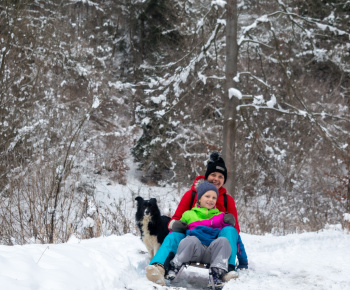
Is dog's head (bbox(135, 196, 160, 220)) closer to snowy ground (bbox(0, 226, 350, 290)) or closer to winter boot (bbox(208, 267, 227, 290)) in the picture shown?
snowy ground (bbox(0, 226, 350, 290))

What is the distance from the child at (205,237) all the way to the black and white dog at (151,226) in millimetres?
304

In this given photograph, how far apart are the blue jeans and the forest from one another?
464cm

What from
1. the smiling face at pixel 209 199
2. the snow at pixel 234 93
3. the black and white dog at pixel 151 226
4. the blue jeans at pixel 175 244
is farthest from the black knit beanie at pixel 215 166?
the snow at pixel 234 93

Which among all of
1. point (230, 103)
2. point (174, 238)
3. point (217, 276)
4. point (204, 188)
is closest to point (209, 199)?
point (204, 188)

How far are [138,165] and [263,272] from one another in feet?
44.5

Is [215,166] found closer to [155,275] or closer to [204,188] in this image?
[204,188]

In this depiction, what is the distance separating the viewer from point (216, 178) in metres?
4.77

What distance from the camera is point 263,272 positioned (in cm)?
434

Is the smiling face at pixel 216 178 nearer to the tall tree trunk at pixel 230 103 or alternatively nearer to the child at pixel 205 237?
the child at pixel 205 237

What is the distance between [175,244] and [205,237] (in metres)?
0.32

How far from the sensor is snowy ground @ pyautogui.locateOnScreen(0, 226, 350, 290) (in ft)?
8.53

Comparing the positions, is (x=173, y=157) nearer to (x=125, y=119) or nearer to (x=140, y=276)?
(x=125, y=119)

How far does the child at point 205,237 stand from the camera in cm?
374

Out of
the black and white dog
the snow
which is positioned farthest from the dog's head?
the snow
